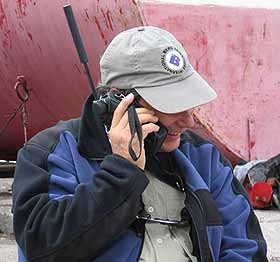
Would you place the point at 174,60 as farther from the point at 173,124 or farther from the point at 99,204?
the point at 99,204

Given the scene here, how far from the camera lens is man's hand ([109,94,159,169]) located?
5.32 feet

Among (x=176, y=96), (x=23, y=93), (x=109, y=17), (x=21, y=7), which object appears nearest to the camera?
(x=176, y=96)

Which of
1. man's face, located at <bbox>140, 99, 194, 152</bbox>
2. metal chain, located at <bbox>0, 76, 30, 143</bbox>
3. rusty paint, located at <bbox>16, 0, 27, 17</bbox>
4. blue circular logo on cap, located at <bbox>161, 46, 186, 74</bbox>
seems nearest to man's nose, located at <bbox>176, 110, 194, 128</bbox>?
man's face, located at <bbox>140, 99, 194, 152</bbox>

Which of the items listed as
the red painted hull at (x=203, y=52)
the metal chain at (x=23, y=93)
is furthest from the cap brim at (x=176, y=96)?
the metal chain at (x=23, y=93)

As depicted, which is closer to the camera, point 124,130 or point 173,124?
point 124,130

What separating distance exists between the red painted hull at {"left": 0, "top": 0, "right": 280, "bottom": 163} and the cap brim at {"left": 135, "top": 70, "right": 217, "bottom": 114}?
2339 millimetres

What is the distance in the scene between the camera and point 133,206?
162cm

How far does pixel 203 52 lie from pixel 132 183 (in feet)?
9.01

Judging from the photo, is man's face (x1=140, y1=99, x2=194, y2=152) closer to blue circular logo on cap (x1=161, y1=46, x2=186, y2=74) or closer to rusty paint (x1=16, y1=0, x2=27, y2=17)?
blue circular logo on cap (x1=161, y1=46, x2=186, y2=74)

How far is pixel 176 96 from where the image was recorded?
66.6 inches

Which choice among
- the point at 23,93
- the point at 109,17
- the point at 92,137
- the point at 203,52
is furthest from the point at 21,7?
the point at 92,137

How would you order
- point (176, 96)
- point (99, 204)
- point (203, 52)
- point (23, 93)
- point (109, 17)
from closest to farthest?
point (99, 204), point (176, 96), point (109, 17), point (203, 52), point (23, 93)

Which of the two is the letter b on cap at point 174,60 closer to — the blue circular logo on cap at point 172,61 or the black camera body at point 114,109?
the blue circular logo on cap at point 172,61

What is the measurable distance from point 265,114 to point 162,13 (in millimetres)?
953
